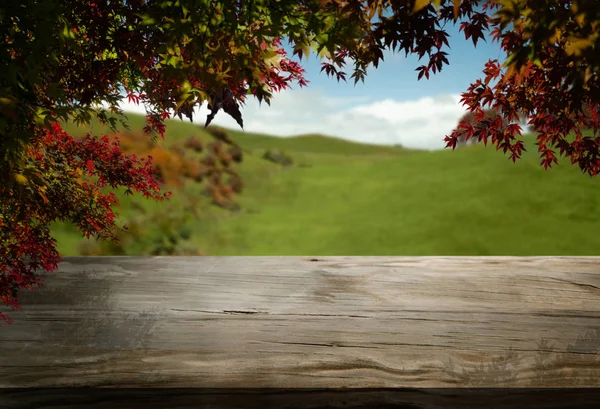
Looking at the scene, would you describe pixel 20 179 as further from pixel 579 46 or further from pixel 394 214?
pixel 394 214

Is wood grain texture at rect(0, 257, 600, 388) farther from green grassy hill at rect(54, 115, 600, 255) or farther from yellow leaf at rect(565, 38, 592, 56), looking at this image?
green grassy hill at rect(54, 115, 600, 255)

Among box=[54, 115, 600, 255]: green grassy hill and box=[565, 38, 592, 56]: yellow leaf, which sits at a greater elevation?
box=[565, 38, 592, 56]: yellow leaf

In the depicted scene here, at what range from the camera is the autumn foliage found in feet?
5.60

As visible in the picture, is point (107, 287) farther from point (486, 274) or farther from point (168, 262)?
point (486, 274)

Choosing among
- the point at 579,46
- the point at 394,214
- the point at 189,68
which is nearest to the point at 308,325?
the point at 189,68

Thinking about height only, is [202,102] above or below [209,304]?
above

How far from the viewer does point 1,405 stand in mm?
1971

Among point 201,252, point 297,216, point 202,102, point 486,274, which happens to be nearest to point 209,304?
point 202,102

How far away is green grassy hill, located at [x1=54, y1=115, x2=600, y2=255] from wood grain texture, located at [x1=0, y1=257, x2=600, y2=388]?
465 cm

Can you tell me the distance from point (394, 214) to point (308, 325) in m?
7.47

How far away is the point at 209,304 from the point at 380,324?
2.95ft

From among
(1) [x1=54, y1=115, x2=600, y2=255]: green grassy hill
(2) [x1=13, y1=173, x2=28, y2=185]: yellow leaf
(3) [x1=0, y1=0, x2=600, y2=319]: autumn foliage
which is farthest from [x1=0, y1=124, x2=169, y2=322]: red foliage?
(1) [x1=54, y1=115, x2=600, y2=255]: green grassy hill

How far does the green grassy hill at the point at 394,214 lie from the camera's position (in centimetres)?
802

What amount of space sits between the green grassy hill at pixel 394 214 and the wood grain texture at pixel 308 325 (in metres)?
4.65
